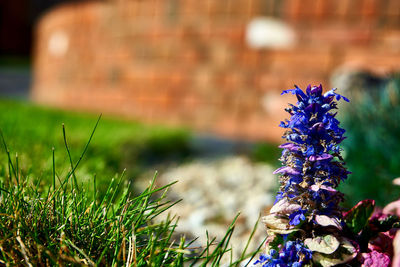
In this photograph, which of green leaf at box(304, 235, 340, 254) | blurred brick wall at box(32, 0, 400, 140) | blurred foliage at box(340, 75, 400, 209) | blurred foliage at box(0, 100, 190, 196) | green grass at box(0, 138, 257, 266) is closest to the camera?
green leaf at box(304, 235, 340, 254)

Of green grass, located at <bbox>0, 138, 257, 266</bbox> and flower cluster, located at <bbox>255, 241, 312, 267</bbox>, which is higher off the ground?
flower cluster, located at <bbox>255, 241, 312, 267</bbox>

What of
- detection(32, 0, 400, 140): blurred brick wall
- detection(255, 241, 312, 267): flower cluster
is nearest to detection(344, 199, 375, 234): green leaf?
detection(255, 241, 312, 267): flower cluster

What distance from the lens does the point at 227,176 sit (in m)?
3.93

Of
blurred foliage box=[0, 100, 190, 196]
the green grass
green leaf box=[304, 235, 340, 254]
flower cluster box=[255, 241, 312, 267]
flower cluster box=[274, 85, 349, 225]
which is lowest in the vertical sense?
blurred foliage box=[0, 100, 190, 196]

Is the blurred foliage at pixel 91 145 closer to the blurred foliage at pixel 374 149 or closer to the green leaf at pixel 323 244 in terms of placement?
the green leaf at pixel 323 244

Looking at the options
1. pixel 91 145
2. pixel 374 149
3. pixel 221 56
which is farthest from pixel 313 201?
pixel 221 56

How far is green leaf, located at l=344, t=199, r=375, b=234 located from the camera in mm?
1129

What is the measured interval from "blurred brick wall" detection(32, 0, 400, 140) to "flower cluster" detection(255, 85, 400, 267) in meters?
3.98

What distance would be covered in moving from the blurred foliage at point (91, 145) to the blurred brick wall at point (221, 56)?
33.7 inches

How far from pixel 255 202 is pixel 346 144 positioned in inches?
27.2

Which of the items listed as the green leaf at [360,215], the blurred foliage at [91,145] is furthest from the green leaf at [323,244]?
the blurred foliage at [91,145]

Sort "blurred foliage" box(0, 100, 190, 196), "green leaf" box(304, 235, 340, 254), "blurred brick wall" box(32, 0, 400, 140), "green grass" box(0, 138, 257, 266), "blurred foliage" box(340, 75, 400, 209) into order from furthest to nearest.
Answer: "blurred brick wall" box(32, 0, 400, 140), "blurred foliage" box(340, 75, 400, 209), "blurred foliage" box(0, 100, 190, 196), "green grass" box(0, 138, 257, 266), "green leaf" box(304, 235, 340, 254)

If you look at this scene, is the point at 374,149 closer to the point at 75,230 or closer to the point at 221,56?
the point at 75,230

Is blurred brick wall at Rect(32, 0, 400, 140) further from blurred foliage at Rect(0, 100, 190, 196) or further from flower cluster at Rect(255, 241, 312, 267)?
flower cluster at Rect(255, 241, 312, 267)
